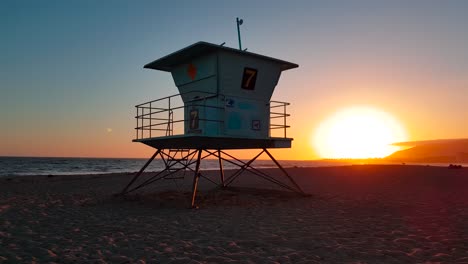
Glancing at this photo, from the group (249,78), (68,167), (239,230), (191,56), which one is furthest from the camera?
(68,167)

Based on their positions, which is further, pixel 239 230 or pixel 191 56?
pixel 191 56

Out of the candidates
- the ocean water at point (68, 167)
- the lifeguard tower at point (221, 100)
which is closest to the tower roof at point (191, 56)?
the lifeguard tower at point (221, 100)

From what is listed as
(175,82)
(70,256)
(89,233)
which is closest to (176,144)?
(175,82)

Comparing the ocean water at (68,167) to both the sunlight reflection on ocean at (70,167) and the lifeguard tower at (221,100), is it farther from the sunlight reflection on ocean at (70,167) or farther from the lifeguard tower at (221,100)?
the lifeguard tower at (221,100)

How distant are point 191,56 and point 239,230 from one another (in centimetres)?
713

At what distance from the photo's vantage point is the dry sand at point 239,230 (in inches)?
271

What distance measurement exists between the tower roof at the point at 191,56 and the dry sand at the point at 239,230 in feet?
17.8

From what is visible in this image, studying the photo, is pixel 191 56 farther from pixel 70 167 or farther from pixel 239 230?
pixel 70 167

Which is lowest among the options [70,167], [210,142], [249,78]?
[70,167]

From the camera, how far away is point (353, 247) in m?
7.38

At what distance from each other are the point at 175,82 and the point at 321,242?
9.42 meters

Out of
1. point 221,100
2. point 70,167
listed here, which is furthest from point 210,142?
point 70,167

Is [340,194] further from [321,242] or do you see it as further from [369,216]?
[321,242]

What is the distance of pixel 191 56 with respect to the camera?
13.5 meters
